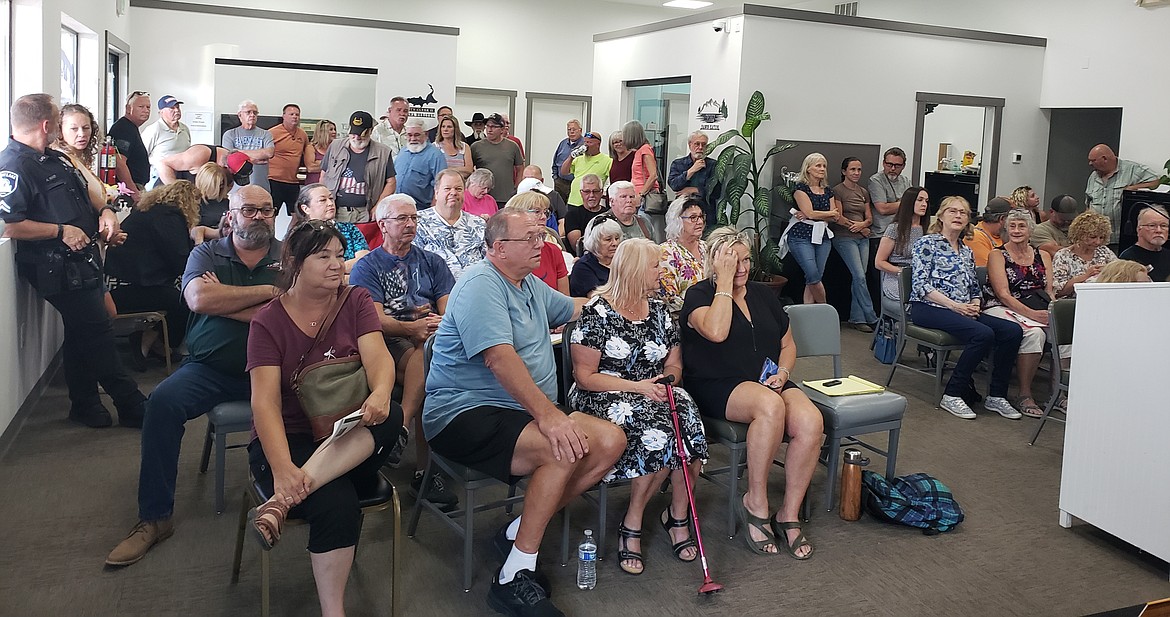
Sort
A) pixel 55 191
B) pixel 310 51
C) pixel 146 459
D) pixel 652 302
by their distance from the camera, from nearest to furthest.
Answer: pixel 146 459 < pixel 652 302 < pixel 55 191 < pixel 310 51

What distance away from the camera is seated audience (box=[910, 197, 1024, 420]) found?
589 cm

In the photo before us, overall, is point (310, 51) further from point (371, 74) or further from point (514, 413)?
point (514, 413)

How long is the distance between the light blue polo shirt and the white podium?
2181 millimetres

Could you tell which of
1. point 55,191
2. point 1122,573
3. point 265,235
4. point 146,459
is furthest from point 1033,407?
point 55,191

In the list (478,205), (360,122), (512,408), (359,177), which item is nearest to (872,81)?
(478,205)

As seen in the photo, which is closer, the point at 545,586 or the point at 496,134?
the point at 545,586

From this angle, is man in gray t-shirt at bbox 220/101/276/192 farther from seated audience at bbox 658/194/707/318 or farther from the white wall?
seated audience at bbox 658/194/707/318

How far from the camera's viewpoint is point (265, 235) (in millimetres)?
3977

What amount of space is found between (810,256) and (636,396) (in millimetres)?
5097

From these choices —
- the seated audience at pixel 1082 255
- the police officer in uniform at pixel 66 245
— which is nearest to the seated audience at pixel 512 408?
the police officer in uniform at pixel 66 245

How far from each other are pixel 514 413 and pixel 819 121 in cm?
636

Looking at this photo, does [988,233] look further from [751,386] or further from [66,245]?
[66,245]

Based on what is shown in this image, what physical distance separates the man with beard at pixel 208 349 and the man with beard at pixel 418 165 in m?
3.50

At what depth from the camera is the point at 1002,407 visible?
5945 millimetres
